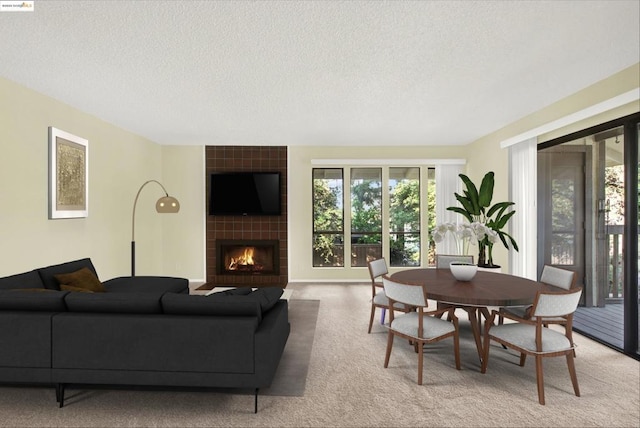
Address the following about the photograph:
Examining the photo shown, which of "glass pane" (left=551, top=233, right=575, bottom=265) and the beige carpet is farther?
"glass pane" (left=551, top=233, right=575, bottom=265)

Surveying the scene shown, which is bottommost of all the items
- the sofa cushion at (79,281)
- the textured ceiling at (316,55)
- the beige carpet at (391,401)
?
the beige carpet at (391,401)

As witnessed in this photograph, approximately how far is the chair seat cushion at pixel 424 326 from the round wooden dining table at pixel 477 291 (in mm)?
206

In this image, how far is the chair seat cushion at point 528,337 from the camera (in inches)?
97.5

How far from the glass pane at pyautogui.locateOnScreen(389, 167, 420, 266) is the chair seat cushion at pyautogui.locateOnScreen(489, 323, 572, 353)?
3.99 meters

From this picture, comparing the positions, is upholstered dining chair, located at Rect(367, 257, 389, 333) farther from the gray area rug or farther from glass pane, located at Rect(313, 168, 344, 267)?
glass pane, located at Rect(313, 168, 344, 267)

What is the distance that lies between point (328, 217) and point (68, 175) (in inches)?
167

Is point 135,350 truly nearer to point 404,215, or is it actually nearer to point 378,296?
point 378,296

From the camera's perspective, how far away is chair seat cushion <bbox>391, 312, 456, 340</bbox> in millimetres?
2748

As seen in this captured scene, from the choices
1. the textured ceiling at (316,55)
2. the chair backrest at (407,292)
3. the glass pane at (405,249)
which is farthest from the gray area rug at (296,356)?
the textured ceiling at (316,55)

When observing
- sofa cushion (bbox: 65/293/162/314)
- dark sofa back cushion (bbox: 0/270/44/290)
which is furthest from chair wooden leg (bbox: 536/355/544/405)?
dark sofa back cushion (bbox: 0/270/44/290)

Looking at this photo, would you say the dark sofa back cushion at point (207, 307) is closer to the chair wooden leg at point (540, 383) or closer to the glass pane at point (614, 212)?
the chair wooden leg at point (540, 383)

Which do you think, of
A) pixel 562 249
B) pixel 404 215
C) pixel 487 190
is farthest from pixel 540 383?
pixel 404 215

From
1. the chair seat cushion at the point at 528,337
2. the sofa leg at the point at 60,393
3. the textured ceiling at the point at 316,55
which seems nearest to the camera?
the textured ceiling at the point at 316,55

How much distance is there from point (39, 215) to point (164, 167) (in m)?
3.09
